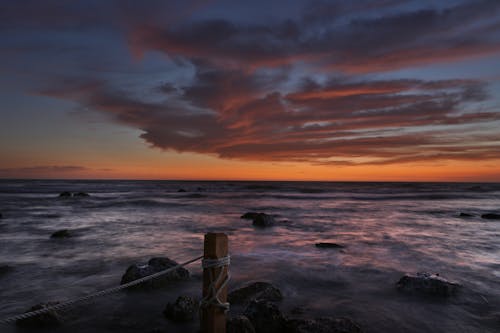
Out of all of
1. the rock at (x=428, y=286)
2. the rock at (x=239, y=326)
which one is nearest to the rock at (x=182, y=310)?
the rock at (x=239, y=326)

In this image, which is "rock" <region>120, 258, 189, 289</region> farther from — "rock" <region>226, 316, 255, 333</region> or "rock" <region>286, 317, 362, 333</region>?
"rock" <region>286, 317, 362, 333</region>

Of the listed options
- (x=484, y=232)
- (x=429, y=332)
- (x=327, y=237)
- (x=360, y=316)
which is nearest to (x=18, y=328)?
(x=360, y=316)

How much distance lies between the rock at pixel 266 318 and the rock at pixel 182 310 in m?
1.23

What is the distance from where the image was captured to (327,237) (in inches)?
610

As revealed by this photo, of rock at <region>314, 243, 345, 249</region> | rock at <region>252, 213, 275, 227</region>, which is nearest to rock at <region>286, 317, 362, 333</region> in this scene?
rock at <region>314, 243, 345, 249</region>

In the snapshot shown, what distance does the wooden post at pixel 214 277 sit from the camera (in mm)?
3643

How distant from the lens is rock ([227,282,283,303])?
260 inches

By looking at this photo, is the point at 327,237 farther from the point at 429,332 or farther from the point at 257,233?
the point at 429,332

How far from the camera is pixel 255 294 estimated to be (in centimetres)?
677

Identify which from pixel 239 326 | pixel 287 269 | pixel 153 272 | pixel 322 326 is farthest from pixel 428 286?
pixel 153 272

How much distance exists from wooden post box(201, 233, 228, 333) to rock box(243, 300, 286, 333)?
145 cm

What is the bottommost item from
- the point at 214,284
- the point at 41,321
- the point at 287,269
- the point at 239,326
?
the point at 287,269

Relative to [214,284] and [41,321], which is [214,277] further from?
[41,321]

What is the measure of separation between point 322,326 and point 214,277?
2.20 m
